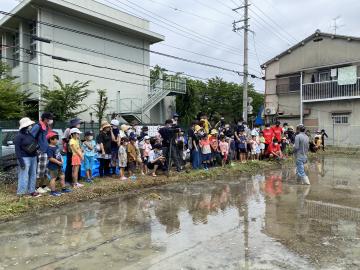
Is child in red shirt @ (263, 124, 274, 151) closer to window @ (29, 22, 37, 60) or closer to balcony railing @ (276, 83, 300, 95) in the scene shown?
window @ (29, 22, 37, 60)

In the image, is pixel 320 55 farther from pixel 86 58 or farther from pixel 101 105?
pixel 86 58

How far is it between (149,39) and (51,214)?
75.3 feet

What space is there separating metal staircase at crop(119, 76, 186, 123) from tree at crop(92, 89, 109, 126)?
6.50ft

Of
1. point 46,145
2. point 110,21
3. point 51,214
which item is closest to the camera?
point 51,214

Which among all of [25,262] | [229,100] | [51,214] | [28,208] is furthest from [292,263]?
[229,100]

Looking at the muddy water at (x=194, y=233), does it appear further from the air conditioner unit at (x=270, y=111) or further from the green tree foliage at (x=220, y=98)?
the green tree foliage at (x=220, y=98)

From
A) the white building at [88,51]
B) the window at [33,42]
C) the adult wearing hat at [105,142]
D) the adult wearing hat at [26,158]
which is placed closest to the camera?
the adult wearing hat at [26,158]

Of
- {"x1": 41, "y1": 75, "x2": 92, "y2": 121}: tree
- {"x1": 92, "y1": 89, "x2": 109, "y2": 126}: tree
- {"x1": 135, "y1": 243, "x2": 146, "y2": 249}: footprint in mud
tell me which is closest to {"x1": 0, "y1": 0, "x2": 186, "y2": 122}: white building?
{"x1": 92, "y1": 89, "x2": 109, "y2": 126}: tree

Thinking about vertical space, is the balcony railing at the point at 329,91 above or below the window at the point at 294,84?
below

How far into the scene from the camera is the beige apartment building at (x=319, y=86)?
28453mm

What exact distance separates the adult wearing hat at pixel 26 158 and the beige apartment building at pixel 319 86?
24.8m

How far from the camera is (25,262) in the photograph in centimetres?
506

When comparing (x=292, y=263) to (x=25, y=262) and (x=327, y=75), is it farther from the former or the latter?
(x=327, y=75)

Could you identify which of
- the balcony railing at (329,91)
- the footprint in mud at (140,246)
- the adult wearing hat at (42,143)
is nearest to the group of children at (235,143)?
the adult wearing hat at (42,143)
